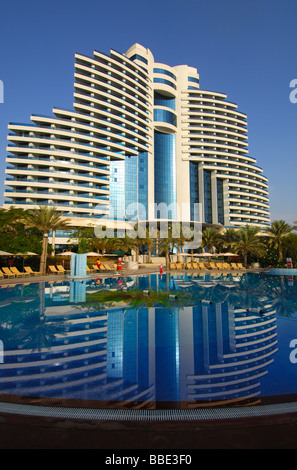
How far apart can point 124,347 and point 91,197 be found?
1896 inches

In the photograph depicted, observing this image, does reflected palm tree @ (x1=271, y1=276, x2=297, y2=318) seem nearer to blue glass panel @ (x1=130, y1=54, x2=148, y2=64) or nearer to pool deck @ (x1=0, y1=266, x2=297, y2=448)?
pool deck @ (x1=0, y1=266, x2=297, y2=448)

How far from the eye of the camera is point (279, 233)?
33.2 metres

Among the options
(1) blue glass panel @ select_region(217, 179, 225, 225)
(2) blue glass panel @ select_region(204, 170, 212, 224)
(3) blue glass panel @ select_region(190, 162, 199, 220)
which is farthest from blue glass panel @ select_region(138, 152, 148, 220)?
(1) blue glass panel @ select_region(217, 179, 225, 225)

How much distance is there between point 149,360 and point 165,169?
63634mm

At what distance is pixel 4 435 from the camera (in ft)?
8.89

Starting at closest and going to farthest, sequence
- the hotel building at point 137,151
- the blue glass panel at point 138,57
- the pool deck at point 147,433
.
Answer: the pool deck at point 147,433 < the hotel building at point 137,151 < the blue glass panel at point 138,57

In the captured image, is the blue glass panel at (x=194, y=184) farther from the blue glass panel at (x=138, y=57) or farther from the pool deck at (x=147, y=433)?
the pool deck at (x=147, y=433)

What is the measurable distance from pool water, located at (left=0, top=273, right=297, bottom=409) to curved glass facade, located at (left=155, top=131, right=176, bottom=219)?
175 ft

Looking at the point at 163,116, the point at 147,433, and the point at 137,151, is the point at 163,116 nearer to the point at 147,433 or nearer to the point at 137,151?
the point at 137,151

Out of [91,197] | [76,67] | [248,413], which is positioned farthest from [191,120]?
[248,413]

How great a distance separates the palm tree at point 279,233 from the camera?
32.9 m

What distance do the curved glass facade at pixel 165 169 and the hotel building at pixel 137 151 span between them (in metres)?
0.27

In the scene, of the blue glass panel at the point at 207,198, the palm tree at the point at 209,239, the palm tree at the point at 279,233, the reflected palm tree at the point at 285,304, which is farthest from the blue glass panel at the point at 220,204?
the reflected palm tree at the point at 285,304

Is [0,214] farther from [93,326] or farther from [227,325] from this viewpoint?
[227,325]
